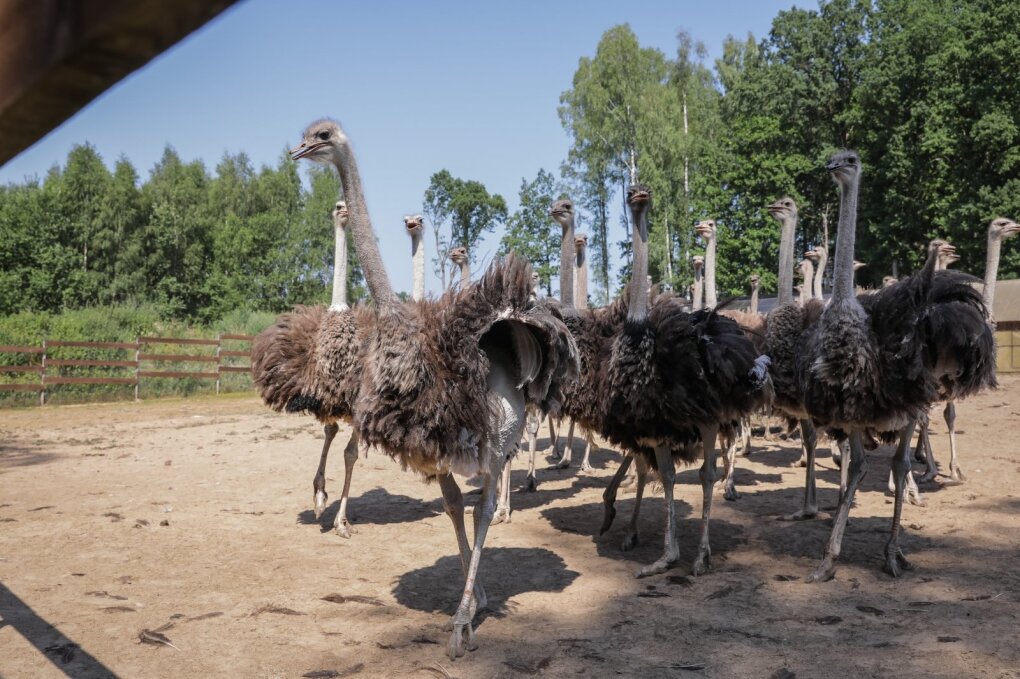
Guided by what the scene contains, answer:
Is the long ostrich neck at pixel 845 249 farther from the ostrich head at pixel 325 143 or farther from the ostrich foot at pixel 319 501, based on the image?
the ostrich foot at pixel 319 501

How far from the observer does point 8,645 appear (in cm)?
401

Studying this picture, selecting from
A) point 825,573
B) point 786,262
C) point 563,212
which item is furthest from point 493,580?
point 786,262

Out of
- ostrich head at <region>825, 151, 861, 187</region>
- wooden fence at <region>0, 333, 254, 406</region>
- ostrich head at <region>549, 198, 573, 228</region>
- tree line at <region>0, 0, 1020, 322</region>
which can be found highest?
tree line at <region>0, 0, 1020, 322</region>

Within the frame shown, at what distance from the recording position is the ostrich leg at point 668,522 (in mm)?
5484

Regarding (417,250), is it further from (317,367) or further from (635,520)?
(635,520)

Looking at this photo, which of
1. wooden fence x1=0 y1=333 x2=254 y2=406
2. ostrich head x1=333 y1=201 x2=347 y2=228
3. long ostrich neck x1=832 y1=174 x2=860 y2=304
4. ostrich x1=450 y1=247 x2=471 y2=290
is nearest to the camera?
long ostrich neck x1=832 y1=174 x2=860 y2=304

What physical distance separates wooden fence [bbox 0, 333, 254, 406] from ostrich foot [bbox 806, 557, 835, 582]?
1592cm

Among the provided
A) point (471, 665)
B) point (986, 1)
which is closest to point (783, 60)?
point (986, 1)

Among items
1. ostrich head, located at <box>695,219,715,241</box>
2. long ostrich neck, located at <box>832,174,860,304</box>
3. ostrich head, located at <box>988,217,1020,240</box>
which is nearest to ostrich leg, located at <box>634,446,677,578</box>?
long ostrich neck, located at <box>832,174,860,304</box>

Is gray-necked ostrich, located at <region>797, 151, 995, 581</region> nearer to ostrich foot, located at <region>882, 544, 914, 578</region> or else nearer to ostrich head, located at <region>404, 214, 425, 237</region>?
ostrich foot, located at <region>882, 544, 914, 578</region>

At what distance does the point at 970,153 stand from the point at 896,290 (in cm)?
2598

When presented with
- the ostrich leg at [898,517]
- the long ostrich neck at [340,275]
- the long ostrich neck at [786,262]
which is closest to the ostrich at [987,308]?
the long ostrich neck at [786,262]

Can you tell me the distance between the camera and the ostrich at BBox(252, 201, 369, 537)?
21.4 feet

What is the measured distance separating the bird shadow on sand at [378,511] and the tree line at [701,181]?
67.7 ft
